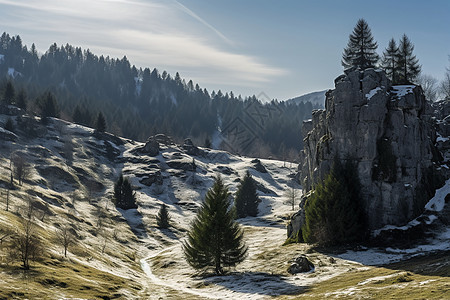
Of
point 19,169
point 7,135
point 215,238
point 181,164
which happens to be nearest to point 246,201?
point 181,164

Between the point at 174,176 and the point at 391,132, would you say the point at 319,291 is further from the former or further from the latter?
the point at 174,176

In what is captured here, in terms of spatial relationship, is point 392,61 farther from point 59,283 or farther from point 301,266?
point 59,283

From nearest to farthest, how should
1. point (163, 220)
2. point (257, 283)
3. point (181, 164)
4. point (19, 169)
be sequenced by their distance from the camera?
1. point (257, 283)
2. point (19, 169)
3. point (163, 220)
4. point (181, 164)

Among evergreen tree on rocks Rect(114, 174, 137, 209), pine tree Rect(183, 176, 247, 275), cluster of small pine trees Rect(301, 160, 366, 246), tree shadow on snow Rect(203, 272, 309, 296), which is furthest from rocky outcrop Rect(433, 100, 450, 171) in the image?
evergreen tree on rocks Rect(114, 174, 137, 209)

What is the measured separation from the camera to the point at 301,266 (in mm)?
58406

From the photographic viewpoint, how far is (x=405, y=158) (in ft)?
246

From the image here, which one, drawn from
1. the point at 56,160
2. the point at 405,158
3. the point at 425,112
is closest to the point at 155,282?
the point at 405,158

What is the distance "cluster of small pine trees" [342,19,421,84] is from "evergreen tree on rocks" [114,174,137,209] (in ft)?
268

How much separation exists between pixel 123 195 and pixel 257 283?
3570 inches

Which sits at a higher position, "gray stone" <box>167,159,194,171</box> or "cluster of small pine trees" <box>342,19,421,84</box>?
"cluster of small pine trees" <box>342,19,421,84</box>

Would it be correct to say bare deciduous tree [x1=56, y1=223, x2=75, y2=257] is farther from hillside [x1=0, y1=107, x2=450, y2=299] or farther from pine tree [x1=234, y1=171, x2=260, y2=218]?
pine tree [x1=234, y1=171, x2=260, y2=218]

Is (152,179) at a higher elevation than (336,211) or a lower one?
higher

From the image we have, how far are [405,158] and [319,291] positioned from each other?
4081cm

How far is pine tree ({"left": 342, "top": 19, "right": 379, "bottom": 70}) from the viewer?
94000 mm
